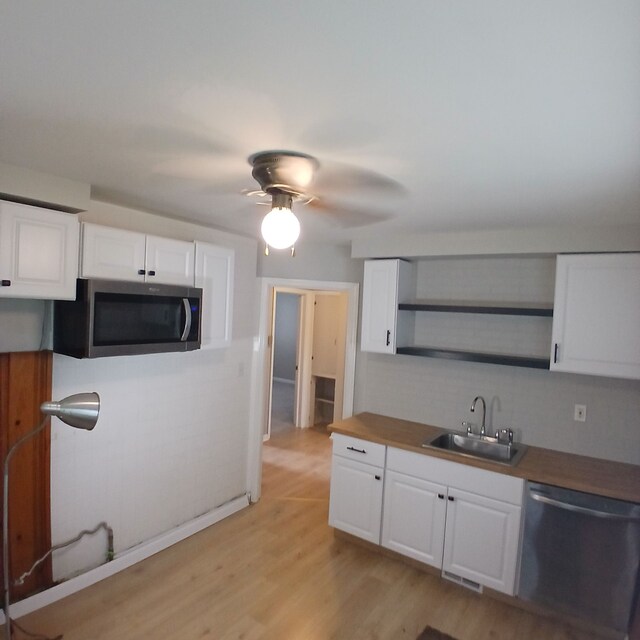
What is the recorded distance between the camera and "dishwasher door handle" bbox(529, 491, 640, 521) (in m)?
2.31

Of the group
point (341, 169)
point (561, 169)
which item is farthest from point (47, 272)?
point (561, 169)

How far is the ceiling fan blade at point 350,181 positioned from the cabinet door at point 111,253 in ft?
3.62

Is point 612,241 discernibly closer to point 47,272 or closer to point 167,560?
point 47,272

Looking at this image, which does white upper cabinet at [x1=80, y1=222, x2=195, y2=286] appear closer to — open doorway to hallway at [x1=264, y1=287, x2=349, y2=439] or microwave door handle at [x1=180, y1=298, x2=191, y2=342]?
microwave door handle at [x1=180, y1=298, x2=191, y2=342]

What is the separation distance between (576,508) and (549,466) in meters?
0.30

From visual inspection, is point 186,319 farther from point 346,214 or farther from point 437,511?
point 437,511

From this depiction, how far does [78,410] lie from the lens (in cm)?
163

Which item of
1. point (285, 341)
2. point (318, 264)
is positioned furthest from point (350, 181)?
point (285, 341)

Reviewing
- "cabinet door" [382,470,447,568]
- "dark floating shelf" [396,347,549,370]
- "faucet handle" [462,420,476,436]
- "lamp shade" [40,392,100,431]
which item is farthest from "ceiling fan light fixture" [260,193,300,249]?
"faucet handle" [462,420,476,436]

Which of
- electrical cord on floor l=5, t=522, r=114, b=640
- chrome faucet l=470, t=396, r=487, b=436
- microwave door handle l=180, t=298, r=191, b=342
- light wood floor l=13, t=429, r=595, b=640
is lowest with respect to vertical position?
light wood floor l=13, t=429, r=595, b=640

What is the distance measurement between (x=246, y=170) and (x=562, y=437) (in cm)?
266

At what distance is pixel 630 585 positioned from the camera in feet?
7.57

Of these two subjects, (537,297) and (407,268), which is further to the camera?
(407,268)

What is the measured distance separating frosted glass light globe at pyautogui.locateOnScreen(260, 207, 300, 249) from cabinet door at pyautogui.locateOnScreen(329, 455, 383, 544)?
2.02m
